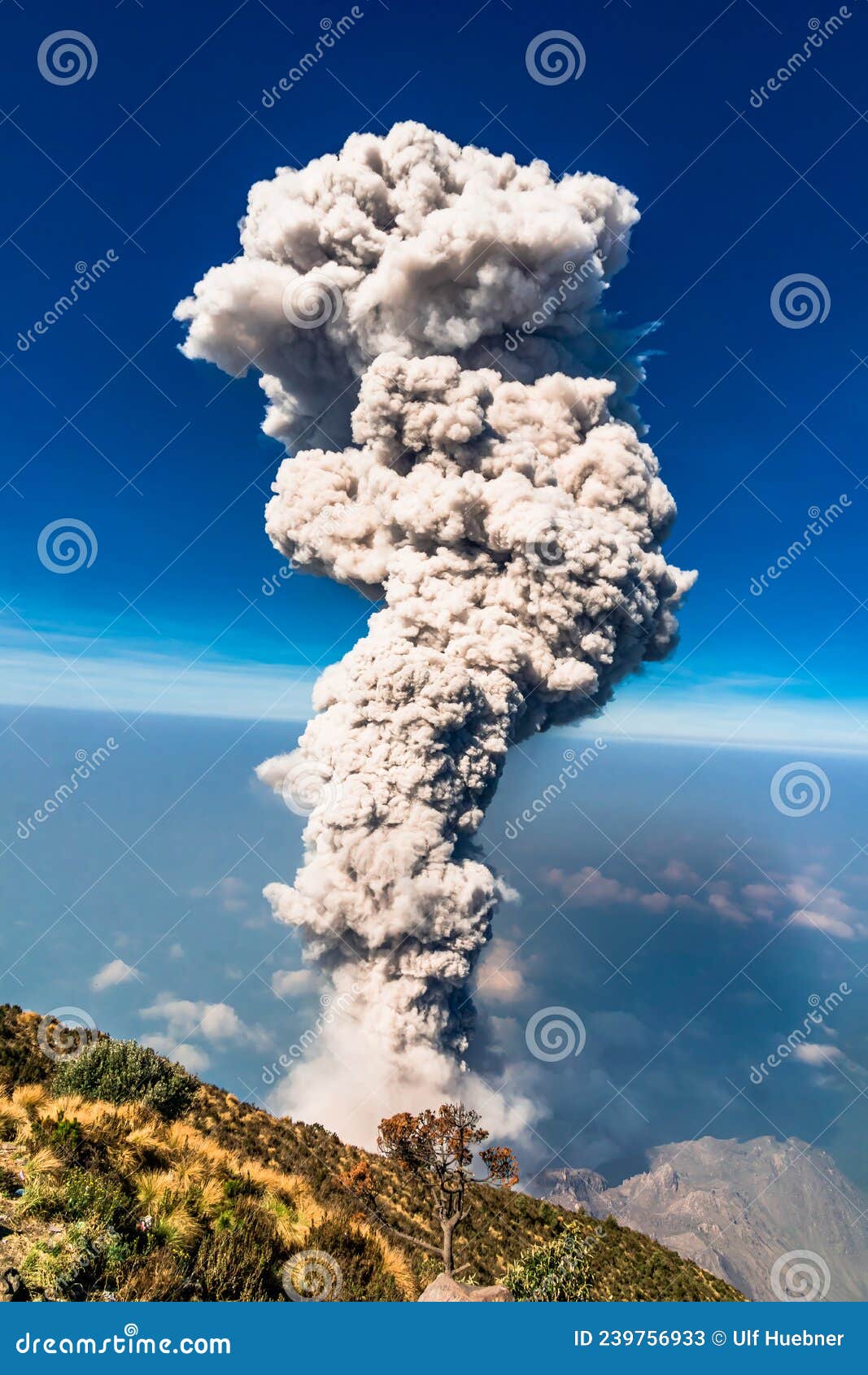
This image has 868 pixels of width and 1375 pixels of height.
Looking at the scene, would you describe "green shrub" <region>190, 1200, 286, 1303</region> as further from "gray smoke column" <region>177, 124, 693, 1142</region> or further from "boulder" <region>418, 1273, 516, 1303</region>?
"gray smoke column" <region>177, 124, 693, 1142</region>

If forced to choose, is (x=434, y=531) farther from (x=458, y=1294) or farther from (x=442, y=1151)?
(x=458, y=1294)

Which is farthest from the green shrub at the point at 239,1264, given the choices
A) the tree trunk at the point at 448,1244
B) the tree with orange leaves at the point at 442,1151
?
the tree with orange leaves at the point at 442,1151

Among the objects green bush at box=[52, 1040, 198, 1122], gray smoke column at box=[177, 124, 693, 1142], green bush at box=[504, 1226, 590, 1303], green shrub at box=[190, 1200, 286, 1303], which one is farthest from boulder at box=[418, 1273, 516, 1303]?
gray smoke column at box=[177, 124, 693, 1142]

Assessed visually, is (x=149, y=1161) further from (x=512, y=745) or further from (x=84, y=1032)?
(x=512, y=745)

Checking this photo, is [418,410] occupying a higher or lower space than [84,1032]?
higher

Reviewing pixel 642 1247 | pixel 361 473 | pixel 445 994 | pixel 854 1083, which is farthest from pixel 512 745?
pixel 854 1083

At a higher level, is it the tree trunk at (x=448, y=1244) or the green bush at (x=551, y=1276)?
the green bush at (x=551, y=1276)

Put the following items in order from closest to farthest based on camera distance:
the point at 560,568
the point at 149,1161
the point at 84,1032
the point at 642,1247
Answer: the point at 149,1161, the point at 84,1032, the point at 642,1247, the point at 560,568

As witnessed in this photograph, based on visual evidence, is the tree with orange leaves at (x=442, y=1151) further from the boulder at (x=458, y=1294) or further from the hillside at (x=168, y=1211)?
the boulder at (x=458, y=1294)
